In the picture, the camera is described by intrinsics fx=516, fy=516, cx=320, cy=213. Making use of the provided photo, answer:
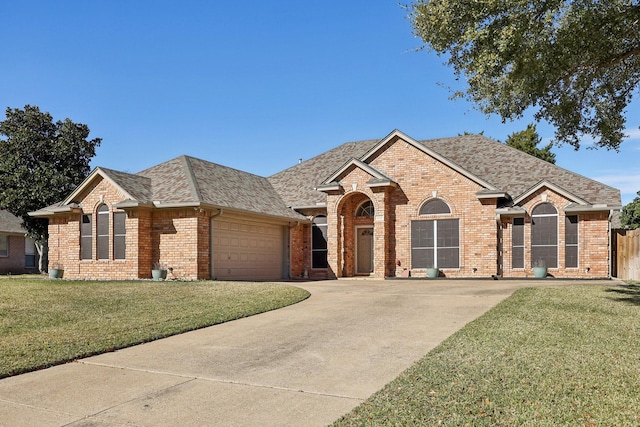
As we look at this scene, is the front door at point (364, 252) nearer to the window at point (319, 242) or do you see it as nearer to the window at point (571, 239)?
the window at point (319, 242)

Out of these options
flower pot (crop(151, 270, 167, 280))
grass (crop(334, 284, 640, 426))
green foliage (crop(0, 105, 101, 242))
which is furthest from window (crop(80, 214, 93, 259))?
grass (crop(334, 284, 640, 426))

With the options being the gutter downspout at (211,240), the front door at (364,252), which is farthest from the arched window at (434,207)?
the gutter downspout at (211,240)

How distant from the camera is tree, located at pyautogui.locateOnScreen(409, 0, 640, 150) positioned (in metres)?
9.78

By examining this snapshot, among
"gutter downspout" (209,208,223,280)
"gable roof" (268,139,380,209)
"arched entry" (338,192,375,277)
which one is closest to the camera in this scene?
→ "gutter downspout" (209,208,223,280)

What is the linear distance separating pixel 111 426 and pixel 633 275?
1977cm

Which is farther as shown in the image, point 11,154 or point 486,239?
point 11,154

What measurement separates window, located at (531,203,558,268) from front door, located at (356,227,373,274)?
713cm

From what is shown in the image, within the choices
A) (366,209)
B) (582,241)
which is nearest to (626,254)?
(582,241)

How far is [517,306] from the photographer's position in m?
11.3

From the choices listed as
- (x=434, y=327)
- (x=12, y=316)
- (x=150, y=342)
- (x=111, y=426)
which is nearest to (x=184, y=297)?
(x=12, y=316)

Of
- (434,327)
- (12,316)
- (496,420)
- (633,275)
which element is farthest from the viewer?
(633,275)

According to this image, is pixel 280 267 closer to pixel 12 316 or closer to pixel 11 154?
pixel 12 316

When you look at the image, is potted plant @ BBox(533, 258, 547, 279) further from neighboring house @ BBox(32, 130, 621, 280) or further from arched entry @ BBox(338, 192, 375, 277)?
arched entry @ BBox(338, 192, 375, 277)

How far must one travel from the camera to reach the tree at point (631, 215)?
3478 cm
